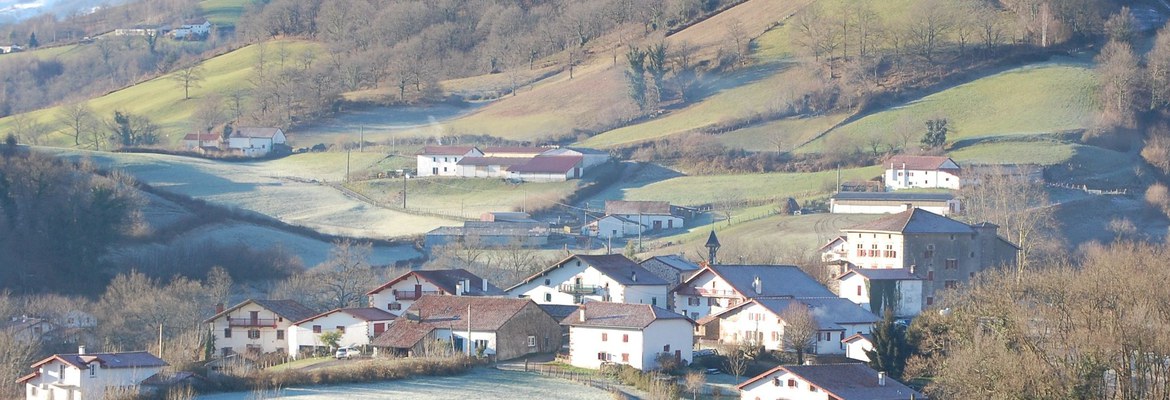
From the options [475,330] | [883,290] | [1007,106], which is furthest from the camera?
[1007,106]

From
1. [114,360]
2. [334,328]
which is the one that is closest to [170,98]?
[334,328]

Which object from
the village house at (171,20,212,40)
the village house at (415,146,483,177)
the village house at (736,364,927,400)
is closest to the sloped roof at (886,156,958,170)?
the village house at (415,146,483,177)

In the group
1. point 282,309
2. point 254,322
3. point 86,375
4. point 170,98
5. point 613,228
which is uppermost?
point 170,98

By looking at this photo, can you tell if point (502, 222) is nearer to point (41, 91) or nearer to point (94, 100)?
point (94, 100)

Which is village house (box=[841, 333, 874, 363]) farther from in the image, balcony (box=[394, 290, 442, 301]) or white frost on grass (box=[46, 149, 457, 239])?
white frost on grass (box=[46, 149, 457, 239])

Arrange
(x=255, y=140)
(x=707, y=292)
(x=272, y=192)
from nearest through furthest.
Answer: (x=707, y=292)
(x=272, y=192)
(x=255, y=140)

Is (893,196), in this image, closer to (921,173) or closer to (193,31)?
(921,173)

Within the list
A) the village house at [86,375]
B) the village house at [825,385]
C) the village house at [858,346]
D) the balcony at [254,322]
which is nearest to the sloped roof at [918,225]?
the village house at [858,346]
